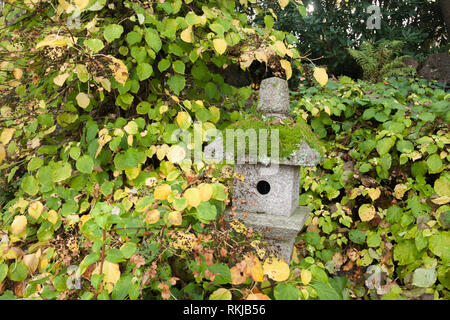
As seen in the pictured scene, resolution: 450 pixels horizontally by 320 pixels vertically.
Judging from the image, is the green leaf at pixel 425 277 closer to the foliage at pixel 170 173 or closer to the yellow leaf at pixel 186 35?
the foliage at pixel 170 173

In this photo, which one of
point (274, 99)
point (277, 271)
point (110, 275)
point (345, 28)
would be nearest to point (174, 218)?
point (110, 275)

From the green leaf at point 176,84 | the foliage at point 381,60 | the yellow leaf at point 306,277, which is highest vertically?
the foliage at point 381,60

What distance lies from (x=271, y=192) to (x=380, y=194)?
142 cm

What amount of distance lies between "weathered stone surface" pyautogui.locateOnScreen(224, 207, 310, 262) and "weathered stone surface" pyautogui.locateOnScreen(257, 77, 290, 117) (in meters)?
0.64

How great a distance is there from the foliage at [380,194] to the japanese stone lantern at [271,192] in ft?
2.11

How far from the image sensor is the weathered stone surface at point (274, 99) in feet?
5.47

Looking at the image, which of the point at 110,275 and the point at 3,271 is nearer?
the point at 110,275

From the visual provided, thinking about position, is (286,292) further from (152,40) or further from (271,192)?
(152,40)

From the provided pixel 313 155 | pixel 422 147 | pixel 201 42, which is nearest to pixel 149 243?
pixel 313 155

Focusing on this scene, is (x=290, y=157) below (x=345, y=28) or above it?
below

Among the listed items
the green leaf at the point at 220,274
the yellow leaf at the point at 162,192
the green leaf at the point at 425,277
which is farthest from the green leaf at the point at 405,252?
the yellow leaf at the point at 162,192

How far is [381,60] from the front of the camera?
372 cm
